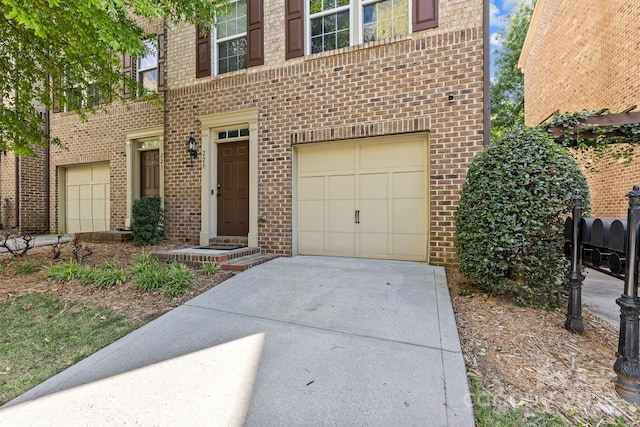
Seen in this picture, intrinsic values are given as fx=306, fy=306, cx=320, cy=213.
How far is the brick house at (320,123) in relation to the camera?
15.2ft

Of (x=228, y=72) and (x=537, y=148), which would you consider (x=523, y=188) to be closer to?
(x=537, y=148)

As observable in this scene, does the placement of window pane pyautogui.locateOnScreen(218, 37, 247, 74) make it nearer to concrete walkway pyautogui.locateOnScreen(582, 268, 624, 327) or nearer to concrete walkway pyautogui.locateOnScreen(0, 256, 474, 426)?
concrete walkway pyautogui.locateOnScreen(0, 256, 474, 426)

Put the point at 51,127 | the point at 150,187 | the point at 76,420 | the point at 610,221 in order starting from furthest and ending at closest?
the point at 51,127 → the point at 150,187 → the point at 610,221 → the point at 76,420

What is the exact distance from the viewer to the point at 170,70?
6738 millimetres

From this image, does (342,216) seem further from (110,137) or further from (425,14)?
(110,137)

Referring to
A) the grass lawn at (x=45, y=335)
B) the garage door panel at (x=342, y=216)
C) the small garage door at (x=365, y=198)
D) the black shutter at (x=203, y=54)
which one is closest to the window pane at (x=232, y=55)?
the black shutter at (x=203, y=54)

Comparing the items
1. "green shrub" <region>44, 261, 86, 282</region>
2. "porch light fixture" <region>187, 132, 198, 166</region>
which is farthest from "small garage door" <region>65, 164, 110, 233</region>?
"green shrub" <region>44, 261, 86, 282</region>

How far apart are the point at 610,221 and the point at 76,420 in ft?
12.5

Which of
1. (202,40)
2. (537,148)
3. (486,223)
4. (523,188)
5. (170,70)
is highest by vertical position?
(202,40)

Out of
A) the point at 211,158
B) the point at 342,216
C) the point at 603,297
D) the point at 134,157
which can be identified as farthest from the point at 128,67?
the point at 603,297

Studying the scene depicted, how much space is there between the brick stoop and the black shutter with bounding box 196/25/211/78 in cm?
382

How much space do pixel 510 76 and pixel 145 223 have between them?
59.7 ft

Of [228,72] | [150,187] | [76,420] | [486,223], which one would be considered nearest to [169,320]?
[76,420]

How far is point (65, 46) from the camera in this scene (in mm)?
4648
